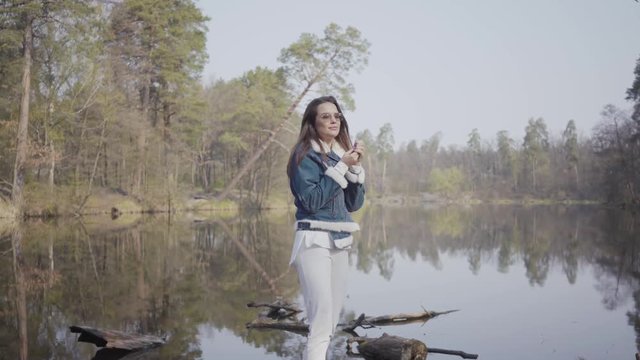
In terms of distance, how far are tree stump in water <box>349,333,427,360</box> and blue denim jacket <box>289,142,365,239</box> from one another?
2.18 m

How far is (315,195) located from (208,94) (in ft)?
159

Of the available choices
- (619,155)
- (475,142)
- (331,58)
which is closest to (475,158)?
(475,142)

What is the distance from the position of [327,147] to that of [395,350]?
2456mm

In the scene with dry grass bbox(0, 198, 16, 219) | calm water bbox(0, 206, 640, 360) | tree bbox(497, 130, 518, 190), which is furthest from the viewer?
tree bbox(497, 130, 518, 190)

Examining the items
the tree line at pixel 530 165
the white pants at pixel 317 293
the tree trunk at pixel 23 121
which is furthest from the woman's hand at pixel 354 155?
the tree line at pixel 530 165

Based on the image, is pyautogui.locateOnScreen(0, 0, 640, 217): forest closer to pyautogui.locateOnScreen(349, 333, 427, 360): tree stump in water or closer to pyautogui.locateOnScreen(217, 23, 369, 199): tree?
pyautogui.locateOnScreen(217, 23, 369, 199): tree

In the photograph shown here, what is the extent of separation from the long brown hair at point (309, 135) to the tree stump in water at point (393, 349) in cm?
232

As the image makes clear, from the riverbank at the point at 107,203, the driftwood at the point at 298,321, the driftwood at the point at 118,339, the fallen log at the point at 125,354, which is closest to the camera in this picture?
the fallen log at the point at 125,354

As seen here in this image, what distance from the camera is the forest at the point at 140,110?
25.7m

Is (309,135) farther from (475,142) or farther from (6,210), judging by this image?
(475,142)

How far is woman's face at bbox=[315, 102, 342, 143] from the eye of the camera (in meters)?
3.47

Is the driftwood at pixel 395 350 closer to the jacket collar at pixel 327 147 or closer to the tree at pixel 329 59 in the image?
the jacket collar at pixel 327 147

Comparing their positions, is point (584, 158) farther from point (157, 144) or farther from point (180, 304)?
point (180, 304)

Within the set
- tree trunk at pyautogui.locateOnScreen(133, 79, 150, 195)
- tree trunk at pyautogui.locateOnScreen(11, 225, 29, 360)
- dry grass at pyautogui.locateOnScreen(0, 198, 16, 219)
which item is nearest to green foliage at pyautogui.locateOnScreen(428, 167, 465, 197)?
tree trunk at pyautogui.locateOnScreen(133, 79, 150, 195)
